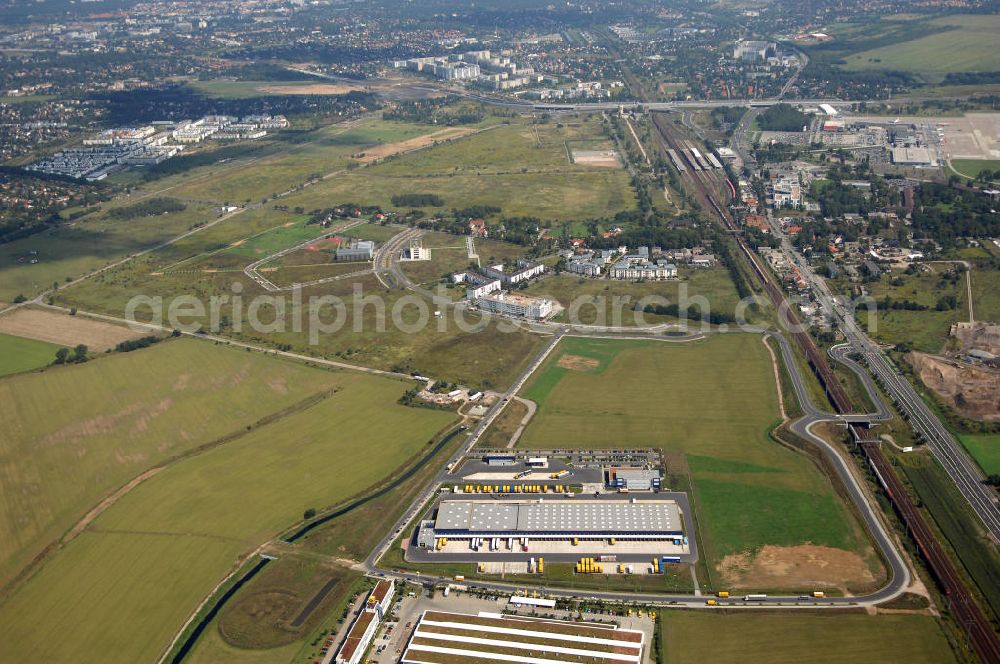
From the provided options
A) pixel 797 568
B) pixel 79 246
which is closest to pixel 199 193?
pixel 79 246

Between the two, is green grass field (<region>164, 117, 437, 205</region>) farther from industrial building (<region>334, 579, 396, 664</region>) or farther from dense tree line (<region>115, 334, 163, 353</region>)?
industrial building (<region>334, 579, 396, 664</region>)

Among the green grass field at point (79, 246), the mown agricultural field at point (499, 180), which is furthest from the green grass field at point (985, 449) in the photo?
the green grass field at point (79, 246)

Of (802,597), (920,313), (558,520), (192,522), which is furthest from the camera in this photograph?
(920,313)

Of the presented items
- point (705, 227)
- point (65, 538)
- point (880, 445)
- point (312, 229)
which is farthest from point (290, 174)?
point (880, 445)

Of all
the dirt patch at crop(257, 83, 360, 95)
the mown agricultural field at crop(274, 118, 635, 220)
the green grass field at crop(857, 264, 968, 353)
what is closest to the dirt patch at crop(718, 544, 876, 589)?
the green grass field at crop(857, 264, 968, 353)

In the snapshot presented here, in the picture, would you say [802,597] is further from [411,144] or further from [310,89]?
[310,89]

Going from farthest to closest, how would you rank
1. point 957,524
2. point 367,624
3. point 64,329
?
point 64,329
point 957,524
point 367,624

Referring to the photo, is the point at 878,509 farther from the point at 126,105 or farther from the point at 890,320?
the point at 126,105
